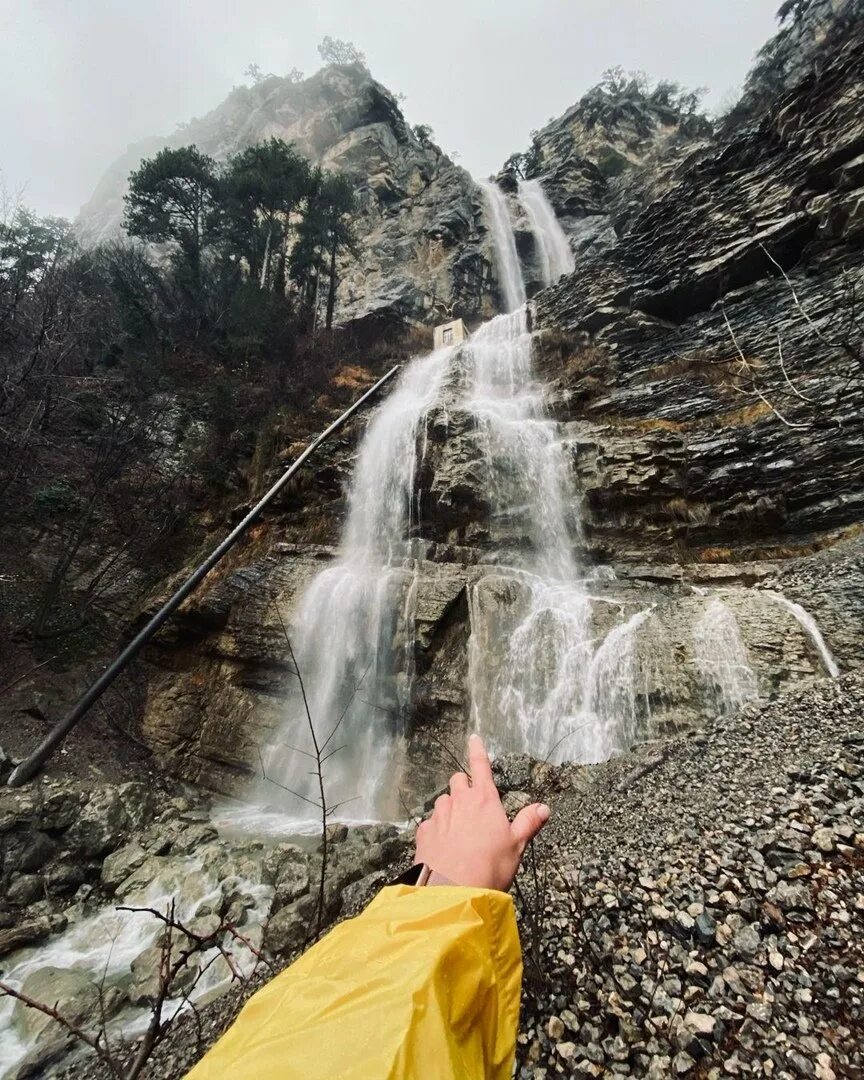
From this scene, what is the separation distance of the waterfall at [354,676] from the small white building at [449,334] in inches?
551

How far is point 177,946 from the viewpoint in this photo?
181 inches

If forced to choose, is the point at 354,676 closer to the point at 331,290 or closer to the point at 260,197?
the point at 331,290

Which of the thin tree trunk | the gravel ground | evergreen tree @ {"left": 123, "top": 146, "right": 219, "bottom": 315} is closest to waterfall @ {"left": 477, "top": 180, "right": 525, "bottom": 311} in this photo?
the thin tree trunk

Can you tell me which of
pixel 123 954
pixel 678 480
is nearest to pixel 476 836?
pixel 123 954

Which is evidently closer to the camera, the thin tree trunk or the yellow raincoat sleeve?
the yellow raincoat sleeve

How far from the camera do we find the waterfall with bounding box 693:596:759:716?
6195mm

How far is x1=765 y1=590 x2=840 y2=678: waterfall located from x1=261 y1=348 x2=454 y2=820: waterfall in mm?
6635

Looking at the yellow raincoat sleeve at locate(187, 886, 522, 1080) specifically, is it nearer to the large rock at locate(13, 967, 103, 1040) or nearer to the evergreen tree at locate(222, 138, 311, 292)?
the large rock at locate(13, 967, 103, 1040)

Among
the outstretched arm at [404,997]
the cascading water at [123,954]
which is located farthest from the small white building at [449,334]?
the outstretched arm at [404,997]

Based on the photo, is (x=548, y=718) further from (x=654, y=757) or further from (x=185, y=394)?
(x=185, y=394)

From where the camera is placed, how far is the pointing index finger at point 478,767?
1.44m

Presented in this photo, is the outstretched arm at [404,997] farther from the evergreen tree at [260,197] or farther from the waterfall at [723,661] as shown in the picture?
the evergreen tree at [260,197]

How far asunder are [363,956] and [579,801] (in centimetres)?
446

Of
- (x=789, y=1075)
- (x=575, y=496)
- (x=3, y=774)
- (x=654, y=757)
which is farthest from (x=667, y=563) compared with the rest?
(x=3, y=774)
